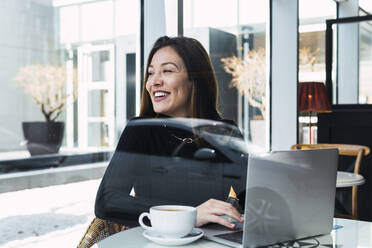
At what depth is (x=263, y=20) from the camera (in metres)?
3.95

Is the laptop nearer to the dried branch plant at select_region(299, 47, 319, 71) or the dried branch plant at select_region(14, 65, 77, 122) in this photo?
the dried branch plant at select_region(14, 65, 77, 122)

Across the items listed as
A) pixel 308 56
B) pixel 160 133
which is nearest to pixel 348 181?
pixel 160 133

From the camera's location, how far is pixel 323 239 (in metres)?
0.95

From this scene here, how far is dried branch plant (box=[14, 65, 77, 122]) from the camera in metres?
1.67

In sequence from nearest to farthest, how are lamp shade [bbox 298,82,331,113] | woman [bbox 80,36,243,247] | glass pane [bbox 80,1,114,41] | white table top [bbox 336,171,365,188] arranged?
woman [bbox 80,36,243,247], glass pane [bbox 80,1,114,41], white table top [bbox 336,171,365,188], lamp shade [bbox 298,82,331,113]

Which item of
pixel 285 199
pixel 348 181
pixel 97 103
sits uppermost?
pixel 97 103

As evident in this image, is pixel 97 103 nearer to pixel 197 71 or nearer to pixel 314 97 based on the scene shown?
pixel 197 71

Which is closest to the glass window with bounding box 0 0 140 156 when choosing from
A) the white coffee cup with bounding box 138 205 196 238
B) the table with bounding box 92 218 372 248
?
the table with bounding box 92 218 372 248

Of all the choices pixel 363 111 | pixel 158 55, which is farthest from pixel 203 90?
pixel 363 111

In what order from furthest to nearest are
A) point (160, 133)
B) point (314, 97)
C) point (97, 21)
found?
point (314, 97), point (97, 21), point (160, 133)

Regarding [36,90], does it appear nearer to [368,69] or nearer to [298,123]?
[298,123]

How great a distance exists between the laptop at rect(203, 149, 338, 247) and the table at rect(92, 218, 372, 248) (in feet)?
0.08

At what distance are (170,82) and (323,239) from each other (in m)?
0.92

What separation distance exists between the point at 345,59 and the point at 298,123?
3.28 ft
